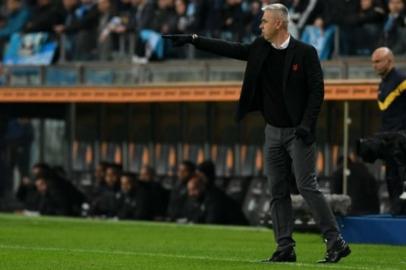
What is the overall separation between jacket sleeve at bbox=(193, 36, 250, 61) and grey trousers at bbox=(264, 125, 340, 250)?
671 millimetres

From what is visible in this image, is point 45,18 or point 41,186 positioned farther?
point 45,18

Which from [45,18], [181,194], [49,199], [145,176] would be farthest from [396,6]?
[45,18]

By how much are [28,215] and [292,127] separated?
1534 centimetres

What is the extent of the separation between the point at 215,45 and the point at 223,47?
79 millimetres

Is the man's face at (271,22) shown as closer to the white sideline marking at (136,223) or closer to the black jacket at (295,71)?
A: the black jacket at (295,71)

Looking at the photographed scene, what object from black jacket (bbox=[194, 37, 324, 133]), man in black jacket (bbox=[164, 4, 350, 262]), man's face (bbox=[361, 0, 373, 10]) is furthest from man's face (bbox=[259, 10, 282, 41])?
man's face (bbox=[361, 0, 373, 10])

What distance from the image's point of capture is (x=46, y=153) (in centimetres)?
2952

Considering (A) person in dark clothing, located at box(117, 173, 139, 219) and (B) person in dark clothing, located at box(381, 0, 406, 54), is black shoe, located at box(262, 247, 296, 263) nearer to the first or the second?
(B) person in dark clothing, located at box(381, 0, 406, 54)

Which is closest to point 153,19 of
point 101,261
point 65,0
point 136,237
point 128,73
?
point 128,73

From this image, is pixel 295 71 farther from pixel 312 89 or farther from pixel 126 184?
pixel 126 184

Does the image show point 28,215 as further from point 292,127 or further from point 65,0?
point 292,127

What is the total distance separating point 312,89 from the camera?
12.5m

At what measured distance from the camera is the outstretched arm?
Answer: 41.0 feet

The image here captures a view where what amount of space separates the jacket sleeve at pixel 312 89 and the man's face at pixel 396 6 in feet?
33.6
